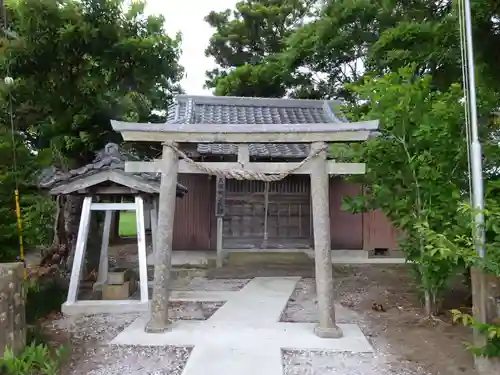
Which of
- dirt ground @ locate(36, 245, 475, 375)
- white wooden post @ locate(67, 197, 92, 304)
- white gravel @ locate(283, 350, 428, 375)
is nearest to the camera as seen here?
white gravel @ locate(283, 350, 428, 375)

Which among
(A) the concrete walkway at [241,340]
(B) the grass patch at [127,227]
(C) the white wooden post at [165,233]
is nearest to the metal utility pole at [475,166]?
(A) the concrete walkway at [241,340]

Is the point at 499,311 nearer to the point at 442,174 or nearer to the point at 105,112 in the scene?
the point at 442,174

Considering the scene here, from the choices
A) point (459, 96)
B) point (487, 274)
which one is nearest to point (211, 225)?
point (459, 96)

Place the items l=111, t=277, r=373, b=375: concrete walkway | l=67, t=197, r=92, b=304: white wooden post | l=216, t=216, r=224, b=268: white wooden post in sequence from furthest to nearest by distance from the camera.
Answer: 1. l=216, t=216, r=224, b=268: white wooden post
2. l=67, t=197, r=92, b=304: white wooden post
3. l=111, t=277, r=373, b=375: concrete walkway

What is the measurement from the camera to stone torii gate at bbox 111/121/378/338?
17.8 feet

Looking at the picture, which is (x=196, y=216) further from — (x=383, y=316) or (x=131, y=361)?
(x=131, y=361)

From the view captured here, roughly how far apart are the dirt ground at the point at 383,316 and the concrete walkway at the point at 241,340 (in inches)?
6.7

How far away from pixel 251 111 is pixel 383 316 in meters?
8.36

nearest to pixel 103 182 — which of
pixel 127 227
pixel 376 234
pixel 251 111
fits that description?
pixel 251 111

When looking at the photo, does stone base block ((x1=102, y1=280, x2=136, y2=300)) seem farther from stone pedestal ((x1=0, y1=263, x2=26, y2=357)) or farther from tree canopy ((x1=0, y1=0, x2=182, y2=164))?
tree canopy ((x1=0, y1=0, x2=182, y2=164))

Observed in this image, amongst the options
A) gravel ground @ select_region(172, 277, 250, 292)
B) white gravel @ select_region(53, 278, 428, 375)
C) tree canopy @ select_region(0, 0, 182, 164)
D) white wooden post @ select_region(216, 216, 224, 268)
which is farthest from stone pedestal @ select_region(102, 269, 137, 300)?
white wooden post @ select_region(216, 216, 224, 268)

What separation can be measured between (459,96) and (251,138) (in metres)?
2.70

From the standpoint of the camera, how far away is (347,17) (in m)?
11.2

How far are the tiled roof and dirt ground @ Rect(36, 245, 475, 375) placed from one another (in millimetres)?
3230
